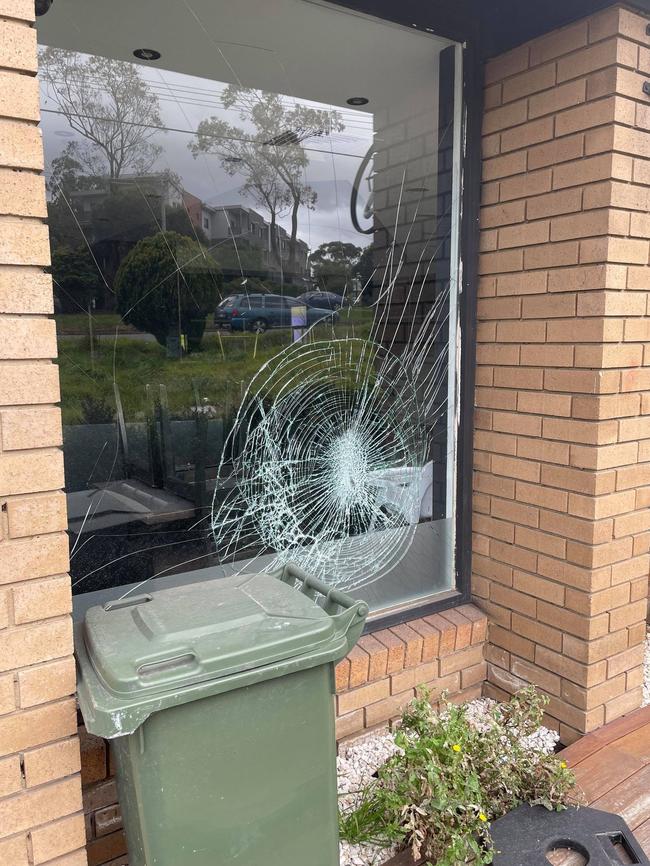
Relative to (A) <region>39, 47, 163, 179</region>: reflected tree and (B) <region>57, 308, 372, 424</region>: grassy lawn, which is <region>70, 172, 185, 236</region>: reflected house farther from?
(B) <region>57, 308, 372, 424</region>: grassy lawn

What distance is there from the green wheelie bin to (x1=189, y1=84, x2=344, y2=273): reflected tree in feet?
4.89

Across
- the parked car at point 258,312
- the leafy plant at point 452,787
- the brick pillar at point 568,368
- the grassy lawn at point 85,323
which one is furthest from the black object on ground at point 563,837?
the grassy lawn at point 85,323

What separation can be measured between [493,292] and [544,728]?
79.7 inches

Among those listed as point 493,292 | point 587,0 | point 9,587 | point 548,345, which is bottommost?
point 9,587

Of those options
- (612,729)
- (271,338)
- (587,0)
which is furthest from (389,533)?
(587,0)

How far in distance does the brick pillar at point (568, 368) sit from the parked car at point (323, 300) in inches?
30.6

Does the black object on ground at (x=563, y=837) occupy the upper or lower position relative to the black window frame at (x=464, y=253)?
lower

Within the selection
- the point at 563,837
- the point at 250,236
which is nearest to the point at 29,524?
the point at 250,236

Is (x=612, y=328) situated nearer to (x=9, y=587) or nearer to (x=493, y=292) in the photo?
(x=493, y=292)

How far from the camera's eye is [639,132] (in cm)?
263

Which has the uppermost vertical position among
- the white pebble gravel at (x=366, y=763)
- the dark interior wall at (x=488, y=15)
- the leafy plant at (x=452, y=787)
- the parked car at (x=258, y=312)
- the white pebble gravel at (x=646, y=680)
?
the dark interior wall at (x=488, y=15)

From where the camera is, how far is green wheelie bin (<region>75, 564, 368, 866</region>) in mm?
1572

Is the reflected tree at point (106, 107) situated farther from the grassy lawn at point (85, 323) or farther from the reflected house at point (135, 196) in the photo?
the grassy lawn at point (85, 323)

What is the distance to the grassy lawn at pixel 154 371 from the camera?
2252 millimetres
